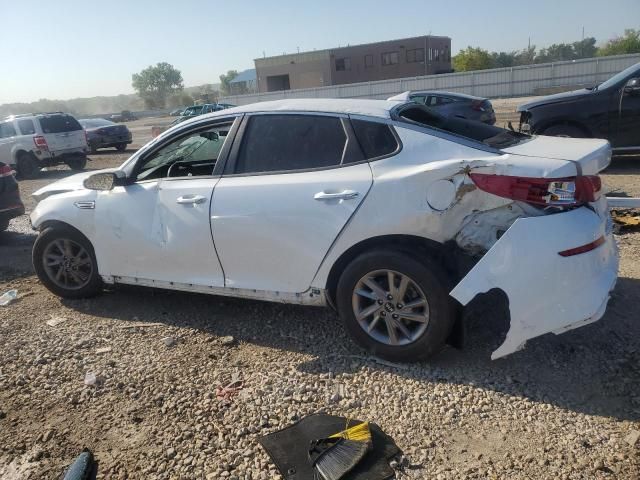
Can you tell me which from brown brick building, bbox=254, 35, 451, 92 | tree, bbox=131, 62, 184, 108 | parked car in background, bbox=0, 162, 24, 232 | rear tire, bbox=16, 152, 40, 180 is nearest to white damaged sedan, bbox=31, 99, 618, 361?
parked car in background, bbox=0, 162, 24, 232

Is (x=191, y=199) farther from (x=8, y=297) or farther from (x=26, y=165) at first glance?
(x=26, y=165)

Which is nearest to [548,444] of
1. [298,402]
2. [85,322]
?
[298,402]

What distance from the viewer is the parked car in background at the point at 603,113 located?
8734 millimetres

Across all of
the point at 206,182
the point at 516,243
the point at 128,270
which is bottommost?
the point at 128,270

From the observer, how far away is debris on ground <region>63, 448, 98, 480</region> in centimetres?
268

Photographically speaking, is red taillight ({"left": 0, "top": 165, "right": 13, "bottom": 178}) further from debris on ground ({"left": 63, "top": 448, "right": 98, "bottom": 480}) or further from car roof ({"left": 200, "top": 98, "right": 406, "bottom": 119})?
debris on ground ({"left": 63, "top": 448, "right": 98, "bottom": 480})

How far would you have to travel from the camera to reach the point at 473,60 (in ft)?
195

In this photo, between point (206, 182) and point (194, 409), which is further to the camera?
point (206, 182)

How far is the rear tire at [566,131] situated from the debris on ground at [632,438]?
7330 millimetres

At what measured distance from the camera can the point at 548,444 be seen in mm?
2693

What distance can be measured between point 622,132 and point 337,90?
2970 centimetres

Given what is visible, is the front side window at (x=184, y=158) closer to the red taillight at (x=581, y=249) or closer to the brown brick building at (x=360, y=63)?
the red taillight at (x=581, y=249)

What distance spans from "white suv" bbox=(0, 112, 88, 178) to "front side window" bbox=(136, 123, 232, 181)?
12976 millimetres

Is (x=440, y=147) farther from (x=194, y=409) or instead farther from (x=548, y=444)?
(x=194, y=409)
